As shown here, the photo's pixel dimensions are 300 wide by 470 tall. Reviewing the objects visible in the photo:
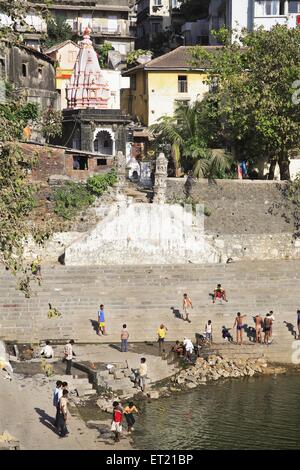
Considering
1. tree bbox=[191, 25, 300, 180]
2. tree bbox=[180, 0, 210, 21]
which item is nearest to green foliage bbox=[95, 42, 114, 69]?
tree bbox=[180, 0, 210, 21]

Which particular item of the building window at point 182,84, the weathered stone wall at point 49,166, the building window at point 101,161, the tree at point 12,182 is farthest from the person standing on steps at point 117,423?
the building window at point 182,84

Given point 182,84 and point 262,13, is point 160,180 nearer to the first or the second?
point 182,84

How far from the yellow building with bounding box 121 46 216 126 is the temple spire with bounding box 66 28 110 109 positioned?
478cm

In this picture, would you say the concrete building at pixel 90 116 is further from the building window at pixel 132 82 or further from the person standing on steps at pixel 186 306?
Answer: the person standing on steps at pixel 186 306

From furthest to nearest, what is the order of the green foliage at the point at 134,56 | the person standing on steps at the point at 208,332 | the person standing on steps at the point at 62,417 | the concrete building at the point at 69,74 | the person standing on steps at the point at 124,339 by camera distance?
the green foliage at the point at 134,56
the concrete building at the point at 69,74
the person standing on steps at the point at 208,332
the person standing on steps at the point at 124,339
the person standing on steps at the point at 62,417

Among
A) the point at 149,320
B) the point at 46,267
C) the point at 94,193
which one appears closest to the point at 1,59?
the point at 94,193

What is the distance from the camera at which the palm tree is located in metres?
40.1

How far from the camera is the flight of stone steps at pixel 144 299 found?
105 feet

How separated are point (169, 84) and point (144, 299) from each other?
65.5 ft

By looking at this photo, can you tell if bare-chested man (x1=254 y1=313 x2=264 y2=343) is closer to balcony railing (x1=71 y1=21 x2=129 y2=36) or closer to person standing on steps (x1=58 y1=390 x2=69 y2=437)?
person standing on steps (x1=58 y1=390 x2=69 y2=437)

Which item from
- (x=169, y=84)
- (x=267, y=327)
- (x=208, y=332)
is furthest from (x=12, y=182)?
(x=169, y=84)

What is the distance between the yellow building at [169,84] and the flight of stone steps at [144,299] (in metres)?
16.1

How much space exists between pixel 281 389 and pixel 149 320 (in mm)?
6136

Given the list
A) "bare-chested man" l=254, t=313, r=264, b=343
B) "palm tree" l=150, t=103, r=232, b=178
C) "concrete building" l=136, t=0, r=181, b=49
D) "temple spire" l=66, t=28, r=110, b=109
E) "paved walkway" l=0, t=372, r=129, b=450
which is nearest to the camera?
"paved walkway" l=0, t=372, r=129, b=450
